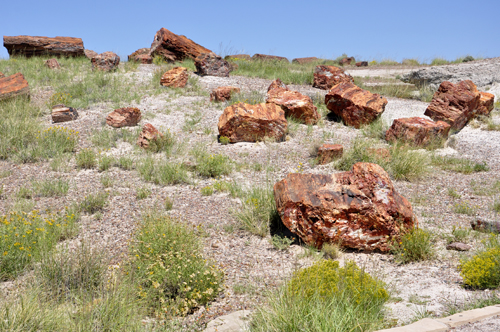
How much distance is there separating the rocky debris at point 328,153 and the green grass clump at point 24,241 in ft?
17.0

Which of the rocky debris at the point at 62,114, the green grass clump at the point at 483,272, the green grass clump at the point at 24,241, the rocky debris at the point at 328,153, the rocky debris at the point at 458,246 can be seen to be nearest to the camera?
the green grass clump at the point at 483,272

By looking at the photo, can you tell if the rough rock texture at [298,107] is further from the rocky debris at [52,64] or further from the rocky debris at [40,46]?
the rocky debris at [40,46]

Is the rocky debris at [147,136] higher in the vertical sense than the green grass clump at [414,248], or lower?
higher

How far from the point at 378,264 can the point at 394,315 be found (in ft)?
4.43

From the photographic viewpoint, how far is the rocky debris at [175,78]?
13.5m

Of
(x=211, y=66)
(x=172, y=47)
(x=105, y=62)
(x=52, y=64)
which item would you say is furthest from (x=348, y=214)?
(x=172, y=47)

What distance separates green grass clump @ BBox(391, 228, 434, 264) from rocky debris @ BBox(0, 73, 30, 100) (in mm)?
10614

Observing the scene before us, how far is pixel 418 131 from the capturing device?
966cm

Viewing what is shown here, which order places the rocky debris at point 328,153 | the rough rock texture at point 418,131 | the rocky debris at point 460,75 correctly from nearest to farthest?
the rocky debris at point 328,153, the rough rock texture at point 418,131, the rocky debris at point 460,75

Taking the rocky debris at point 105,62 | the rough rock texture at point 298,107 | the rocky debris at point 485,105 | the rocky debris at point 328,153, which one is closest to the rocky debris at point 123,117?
the rough rock texture at point 298,107

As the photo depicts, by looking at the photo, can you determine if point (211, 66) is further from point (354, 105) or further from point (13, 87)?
point (13, 87)

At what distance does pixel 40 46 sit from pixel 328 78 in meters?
12.1

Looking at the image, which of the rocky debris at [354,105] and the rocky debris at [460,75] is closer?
the rocky debris at [354,105]

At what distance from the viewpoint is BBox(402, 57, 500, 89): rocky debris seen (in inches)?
593
